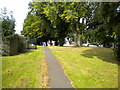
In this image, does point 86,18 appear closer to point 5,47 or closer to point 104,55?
point 104,55

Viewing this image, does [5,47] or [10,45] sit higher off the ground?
[10,45]

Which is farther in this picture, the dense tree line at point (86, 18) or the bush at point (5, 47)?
the bush at point (5, 47)

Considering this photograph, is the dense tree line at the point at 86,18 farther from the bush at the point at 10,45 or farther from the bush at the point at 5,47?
the bush at the point at 5,47

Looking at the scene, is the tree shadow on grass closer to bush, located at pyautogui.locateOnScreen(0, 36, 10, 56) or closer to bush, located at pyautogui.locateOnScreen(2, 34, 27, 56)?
bush, located at pyautogui.locateOnScreen(2, 34, 27, 56)

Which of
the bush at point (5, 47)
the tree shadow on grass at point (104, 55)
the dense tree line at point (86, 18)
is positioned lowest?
the tree shadow on grass at point (104, 55)

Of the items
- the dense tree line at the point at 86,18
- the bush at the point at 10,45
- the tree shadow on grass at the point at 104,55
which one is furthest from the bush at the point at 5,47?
the dense tree line at the point at 86,18

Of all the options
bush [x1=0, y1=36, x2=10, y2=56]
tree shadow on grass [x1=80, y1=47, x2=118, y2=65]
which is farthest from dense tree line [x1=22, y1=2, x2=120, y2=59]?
bush [x1=0, y1=36, x2=10, y2=56]

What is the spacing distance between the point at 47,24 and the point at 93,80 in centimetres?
1969

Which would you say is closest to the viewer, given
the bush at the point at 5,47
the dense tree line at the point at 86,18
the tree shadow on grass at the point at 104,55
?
the dense tree line at the point at 86,18

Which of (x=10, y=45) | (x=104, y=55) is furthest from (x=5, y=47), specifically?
(x=104, y=55)

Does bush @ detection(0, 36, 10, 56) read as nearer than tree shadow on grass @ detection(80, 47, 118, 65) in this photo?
Yes

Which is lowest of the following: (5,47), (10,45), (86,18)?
(5,47)

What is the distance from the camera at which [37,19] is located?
1025 inches

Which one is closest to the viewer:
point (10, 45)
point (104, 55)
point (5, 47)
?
point (5, 47)
